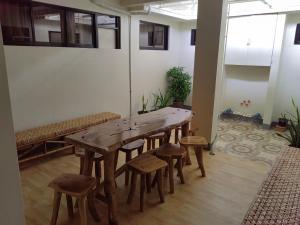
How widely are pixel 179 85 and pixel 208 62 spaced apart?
2408mm

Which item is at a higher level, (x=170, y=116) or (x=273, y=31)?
(x=273, y=31)

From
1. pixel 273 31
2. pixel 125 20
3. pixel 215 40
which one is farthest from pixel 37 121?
pixel 273 31

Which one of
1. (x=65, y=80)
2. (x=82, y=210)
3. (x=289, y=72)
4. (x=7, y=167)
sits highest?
(x=289, y=72)

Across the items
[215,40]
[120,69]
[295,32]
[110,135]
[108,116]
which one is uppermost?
[295,32]

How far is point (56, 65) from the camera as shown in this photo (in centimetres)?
367

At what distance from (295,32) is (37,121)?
16.8ft

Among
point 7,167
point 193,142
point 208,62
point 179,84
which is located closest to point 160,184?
point 193,142

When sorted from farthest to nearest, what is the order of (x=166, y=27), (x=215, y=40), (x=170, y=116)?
1. (x=166, y=27)
2. (x=215, y=40)
3. (x=170, y=116)

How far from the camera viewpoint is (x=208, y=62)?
11.7ft

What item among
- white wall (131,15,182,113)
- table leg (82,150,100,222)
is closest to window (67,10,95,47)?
white wall (131,15,182,113)

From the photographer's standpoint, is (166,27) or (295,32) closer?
(295,32)

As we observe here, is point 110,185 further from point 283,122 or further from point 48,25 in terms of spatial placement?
point 283,122

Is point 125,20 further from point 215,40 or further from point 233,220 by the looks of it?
point 233,220

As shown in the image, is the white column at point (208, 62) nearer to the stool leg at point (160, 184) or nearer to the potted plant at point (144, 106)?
the stool leg at point (160, 184)
